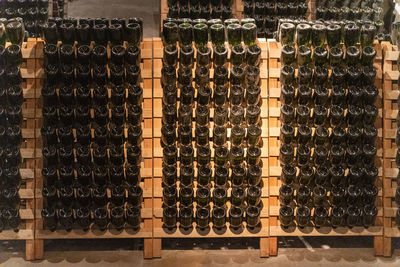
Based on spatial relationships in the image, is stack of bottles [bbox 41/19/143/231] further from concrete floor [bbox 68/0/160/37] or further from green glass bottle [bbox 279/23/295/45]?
concrete floor [bbox 68/0/160/37]

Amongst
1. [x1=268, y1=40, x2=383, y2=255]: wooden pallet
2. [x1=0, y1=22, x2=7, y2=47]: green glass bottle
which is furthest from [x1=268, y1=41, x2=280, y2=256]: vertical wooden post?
[x1=0, y1=22, x2=7, y2=47]: green glass bottle

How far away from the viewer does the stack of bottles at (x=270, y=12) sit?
7.67 m

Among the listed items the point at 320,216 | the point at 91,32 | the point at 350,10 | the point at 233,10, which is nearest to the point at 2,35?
the point at 91,32

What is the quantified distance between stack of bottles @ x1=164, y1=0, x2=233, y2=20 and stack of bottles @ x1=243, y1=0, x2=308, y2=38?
271mm

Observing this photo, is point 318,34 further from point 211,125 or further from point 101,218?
point 101,218

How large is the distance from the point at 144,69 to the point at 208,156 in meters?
0.87

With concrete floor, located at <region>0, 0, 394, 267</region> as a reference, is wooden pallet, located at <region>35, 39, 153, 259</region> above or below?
above

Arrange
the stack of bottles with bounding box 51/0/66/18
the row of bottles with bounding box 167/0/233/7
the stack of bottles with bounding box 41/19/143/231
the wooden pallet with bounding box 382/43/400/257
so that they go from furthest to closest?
1. the stack of bottles with bounding box 51/0/66/18
2. the row of bottles with bounding box 167/0/233/7
3. the wooden pallet with bounding box 382/43/400/257
4. the stack of bottles with bounding box 41/19/143/231

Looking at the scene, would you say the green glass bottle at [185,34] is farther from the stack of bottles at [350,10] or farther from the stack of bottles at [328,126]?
the stack of bottles at [350,10]

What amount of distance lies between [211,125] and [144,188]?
2.42 feet

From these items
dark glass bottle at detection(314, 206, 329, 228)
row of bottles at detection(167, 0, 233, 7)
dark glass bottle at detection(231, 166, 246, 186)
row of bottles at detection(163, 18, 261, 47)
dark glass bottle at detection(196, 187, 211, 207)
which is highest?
row of bottles at detection(167, 0, 233, 7)

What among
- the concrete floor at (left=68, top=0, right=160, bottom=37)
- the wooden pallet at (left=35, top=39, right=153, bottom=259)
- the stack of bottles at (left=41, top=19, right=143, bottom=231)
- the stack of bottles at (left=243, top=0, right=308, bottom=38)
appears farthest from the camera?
the concrete floor at (left=68, top=0, right=160, bottom=37)

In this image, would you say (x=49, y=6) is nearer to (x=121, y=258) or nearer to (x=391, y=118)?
(x=121, y=258)

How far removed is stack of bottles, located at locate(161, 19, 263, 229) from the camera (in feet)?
16.5
